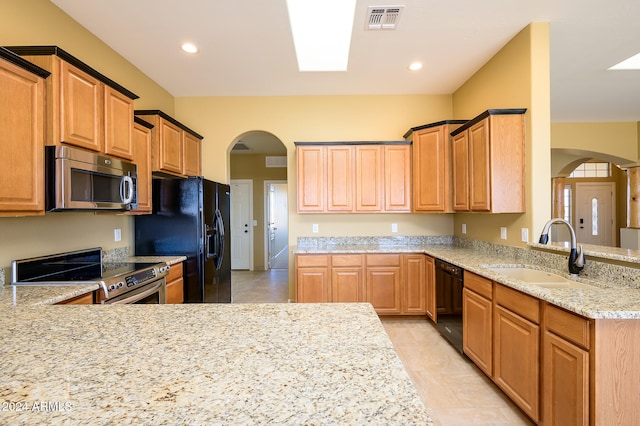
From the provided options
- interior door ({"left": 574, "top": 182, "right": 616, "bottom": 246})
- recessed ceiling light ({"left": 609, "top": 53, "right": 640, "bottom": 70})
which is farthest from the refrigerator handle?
interior door ({"left": 574, "top": 182, "right": 616, "bottom": 246})

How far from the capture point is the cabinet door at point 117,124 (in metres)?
2.25

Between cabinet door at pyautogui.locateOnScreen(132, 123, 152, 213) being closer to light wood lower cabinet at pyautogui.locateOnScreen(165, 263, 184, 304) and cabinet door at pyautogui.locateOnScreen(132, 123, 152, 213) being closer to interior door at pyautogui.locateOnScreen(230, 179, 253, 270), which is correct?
light wood lower cabinet at pyautogui.locateOnScreen(165, 263, 184, 304)

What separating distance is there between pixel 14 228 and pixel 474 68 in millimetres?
4341

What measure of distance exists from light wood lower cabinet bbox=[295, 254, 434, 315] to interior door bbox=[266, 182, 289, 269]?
11.4ft

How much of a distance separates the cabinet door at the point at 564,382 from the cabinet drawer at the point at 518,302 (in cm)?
13

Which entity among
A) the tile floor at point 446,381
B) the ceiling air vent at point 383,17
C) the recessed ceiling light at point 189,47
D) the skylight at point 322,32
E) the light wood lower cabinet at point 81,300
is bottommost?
the tile floor at point 446,381

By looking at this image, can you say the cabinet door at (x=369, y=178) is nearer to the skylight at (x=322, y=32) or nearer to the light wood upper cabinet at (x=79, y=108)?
the skylight at (x=322, y=32)

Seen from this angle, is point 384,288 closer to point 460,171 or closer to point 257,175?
point 460,171

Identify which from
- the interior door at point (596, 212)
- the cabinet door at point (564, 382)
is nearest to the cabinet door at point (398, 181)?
the cabinet door at point (564, 382)

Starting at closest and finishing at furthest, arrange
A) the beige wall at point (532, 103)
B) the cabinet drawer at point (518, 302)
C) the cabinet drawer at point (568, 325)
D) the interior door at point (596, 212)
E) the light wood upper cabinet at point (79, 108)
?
the cabinet drawer at point (568, 325), the cabinet drawer at point (518, 302), the light wood upper cabinet at point (79, 108), the beige wall at point (532, 103), the interior door at point (596, 212)

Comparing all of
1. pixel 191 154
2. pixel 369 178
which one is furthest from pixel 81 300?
pixel 369 178

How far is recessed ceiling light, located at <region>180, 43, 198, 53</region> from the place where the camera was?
9.41 ft

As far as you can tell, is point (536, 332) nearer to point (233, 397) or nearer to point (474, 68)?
point (233, 397)

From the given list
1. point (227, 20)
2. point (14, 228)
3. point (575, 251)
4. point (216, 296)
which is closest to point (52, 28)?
point (227, 20)
